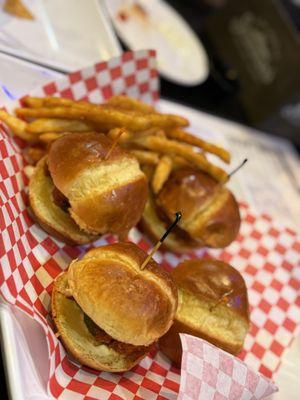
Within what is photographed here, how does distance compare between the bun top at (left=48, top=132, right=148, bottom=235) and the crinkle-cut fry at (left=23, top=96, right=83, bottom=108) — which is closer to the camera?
the bun top at (left=48, top=132, right=148, bottom=235)

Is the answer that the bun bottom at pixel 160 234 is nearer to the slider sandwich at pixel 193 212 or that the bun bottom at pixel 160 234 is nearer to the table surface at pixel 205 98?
the slider sandwich at pixel 193 212

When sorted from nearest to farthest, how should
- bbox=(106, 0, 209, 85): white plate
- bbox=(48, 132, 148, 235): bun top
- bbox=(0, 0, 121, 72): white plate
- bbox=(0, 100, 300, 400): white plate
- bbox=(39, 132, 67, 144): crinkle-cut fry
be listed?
bbox=(0, 100, 300, 400): white plate < bbox=(48, 132, 148, 235): bun top < bbox=(39, 132, 67, 144): crinkle-cut fry < bbox=(0, 0, 121, 72): white plate < bbox=(106, 0, 209, 85): white plate

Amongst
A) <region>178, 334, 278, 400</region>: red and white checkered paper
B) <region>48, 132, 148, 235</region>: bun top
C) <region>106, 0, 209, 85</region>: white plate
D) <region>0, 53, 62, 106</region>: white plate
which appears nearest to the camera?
<region>178, 334, 278, 400</region>: red and white checkered paper

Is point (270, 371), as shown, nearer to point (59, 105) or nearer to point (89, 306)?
point (89, 306)

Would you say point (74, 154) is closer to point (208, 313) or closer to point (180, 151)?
point (180, 151)

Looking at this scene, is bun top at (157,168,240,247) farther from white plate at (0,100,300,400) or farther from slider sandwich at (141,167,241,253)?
white plate at (0,100,300,400)

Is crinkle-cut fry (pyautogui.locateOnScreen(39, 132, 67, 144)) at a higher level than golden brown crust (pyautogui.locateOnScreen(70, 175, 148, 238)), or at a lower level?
higher

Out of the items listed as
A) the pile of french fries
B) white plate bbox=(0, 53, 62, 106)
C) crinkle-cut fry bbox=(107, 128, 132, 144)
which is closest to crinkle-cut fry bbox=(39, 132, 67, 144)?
the pile of french fries

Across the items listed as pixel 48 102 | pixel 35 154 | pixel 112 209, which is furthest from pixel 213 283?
pixel 48 102
